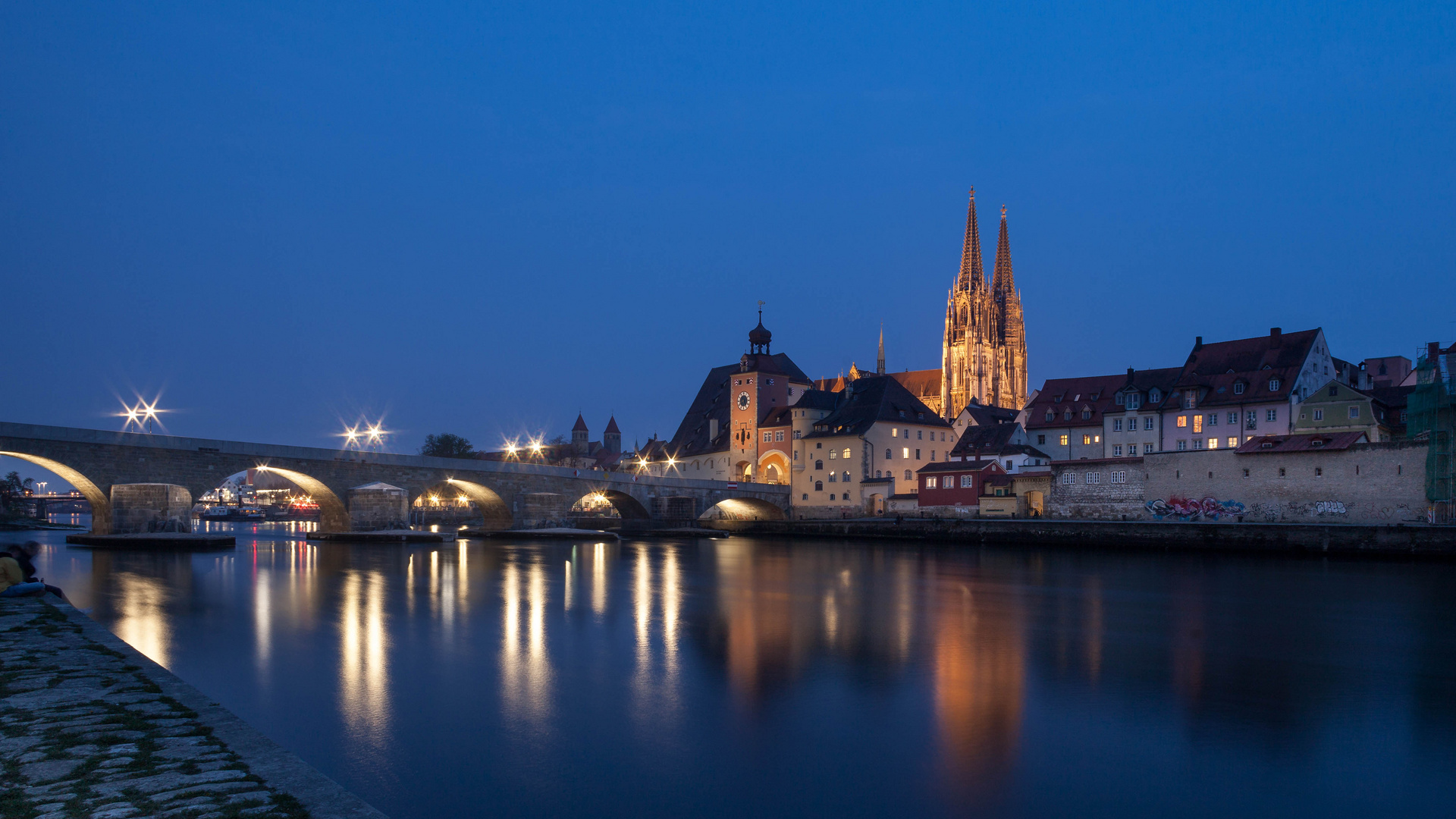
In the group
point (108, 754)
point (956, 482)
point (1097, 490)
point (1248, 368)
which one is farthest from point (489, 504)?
point (108, 754)

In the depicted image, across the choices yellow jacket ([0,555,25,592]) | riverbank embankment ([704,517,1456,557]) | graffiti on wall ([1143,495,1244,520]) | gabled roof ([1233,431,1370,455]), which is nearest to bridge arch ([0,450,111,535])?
yellow jacket ([0,555,25,592])

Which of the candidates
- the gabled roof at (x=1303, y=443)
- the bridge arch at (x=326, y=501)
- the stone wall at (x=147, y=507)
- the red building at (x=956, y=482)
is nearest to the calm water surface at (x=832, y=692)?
the stone wall at (x=147, y=507)

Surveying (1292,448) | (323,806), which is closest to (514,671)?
(323,806)

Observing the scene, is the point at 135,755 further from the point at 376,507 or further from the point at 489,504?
the point at 489,504

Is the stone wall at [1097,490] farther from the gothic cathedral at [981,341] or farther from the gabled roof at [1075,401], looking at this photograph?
the gothic cathedral at [981,341]

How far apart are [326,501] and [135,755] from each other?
45.1m

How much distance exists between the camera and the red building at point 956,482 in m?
57.5

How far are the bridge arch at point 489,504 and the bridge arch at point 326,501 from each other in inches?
211

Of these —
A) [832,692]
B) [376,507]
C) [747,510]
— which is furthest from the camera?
[747,510]

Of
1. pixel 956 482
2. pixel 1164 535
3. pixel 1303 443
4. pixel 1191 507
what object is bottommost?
pixel 1164 535

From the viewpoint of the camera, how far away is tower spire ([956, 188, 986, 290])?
383 ft

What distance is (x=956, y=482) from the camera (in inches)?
2313

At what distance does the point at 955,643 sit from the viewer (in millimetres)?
17109

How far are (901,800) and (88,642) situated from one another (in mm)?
9035
